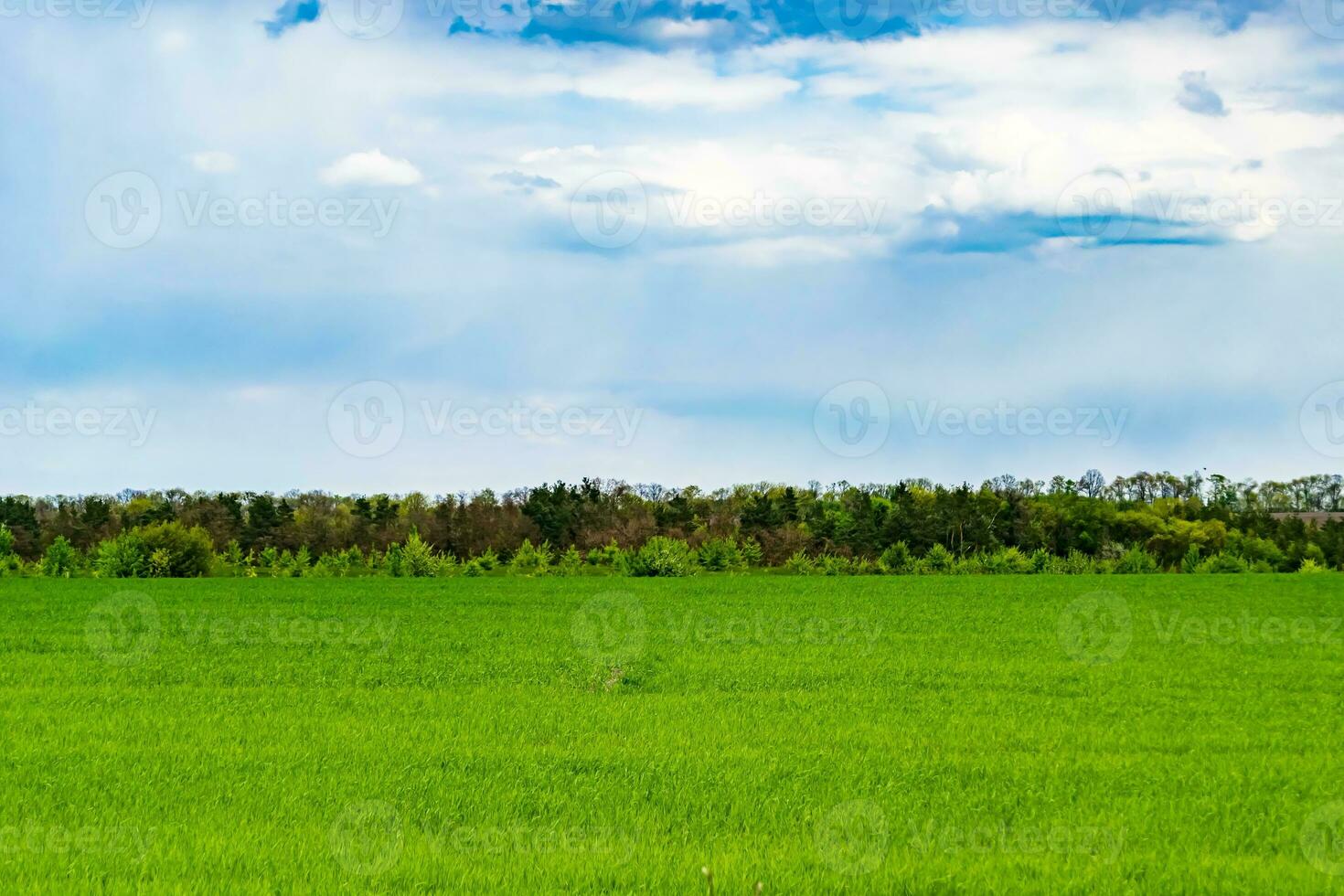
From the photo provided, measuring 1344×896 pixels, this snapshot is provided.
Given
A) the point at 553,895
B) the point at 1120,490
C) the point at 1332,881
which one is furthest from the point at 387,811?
the point at 1120,490

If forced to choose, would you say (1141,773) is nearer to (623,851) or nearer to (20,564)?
(623,851)

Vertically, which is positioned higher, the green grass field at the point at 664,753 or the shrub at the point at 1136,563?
the shrub at the point at 1136,563

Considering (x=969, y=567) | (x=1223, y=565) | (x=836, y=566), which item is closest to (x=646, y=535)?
(x=836, y=566)

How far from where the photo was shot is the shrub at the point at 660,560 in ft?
106

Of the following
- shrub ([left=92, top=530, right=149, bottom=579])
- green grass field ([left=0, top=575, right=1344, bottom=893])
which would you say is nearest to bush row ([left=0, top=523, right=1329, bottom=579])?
shrub ([left=92, top=530, right=149, bottom=579])

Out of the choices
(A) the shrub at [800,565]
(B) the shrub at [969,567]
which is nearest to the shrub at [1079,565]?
(B) the shrub at [969,567]

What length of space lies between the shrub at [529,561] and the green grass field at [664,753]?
1131 centimetres

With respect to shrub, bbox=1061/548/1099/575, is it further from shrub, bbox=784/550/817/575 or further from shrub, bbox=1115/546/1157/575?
shrub, bbox=784/550/817/575

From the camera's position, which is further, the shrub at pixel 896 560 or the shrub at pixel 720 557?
the shrub at pixel 896 560

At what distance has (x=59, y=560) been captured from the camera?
104ft

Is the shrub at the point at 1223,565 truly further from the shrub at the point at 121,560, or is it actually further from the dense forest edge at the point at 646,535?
the shrub at the point at 121,560

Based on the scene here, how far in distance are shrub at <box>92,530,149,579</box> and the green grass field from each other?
10.1 metres

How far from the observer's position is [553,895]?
260 inches

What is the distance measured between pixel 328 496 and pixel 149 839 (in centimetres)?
3720
